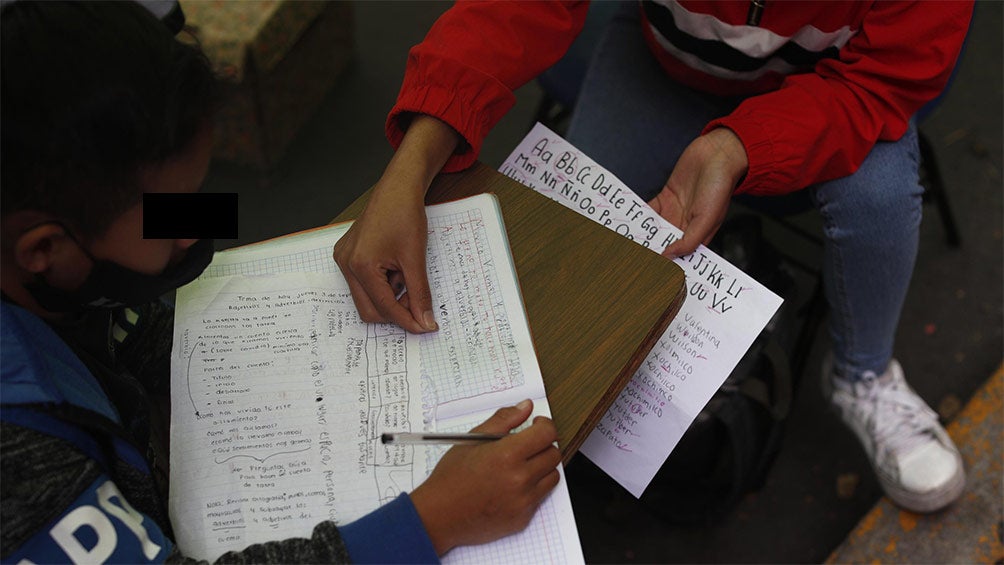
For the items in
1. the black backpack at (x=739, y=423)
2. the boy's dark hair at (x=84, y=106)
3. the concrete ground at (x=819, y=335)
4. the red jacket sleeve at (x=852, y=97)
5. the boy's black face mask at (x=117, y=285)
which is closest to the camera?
the boy's dark hair at (x=84, y=106)

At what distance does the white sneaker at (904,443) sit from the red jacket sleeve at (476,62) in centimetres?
77

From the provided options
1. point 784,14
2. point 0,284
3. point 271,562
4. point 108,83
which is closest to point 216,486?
point 271,562

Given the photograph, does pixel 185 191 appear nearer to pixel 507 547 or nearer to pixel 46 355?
pixel 46 355

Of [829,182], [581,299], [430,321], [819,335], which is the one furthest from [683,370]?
[819,335]

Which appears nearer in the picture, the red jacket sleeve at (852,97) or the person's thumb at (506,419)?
the person's thumb at (506,419)

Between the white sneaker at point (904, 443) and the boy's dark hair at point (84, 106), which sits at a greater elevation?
the boy's dark hair at point (84, 106)

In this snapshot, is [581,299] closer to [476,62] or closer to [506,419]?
[506,419]

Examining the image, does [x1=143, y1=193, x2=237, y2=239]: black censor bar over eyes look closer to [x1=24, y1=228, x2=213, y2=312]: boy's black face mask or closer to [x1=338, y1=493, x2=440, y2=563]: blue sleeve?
[x1=24, y1=228, x2=213, y2=312]: boy's black face mask

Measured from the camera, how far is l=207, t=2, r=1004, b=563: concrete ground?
4.66 ft

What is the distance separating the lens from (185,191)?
0.66 metres

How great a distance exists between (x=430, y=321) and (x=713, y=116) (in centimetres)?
62

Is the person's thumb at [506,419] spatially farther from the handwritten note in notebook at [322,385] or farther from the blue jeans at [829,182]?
the blue jeans at [829,182]

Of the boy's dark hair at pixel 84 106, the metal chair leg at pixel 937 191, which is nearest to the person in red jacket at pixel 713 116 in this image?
the boy's dark hair at pixel 84 106

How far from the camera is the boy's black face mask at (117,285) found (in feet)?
2.22
